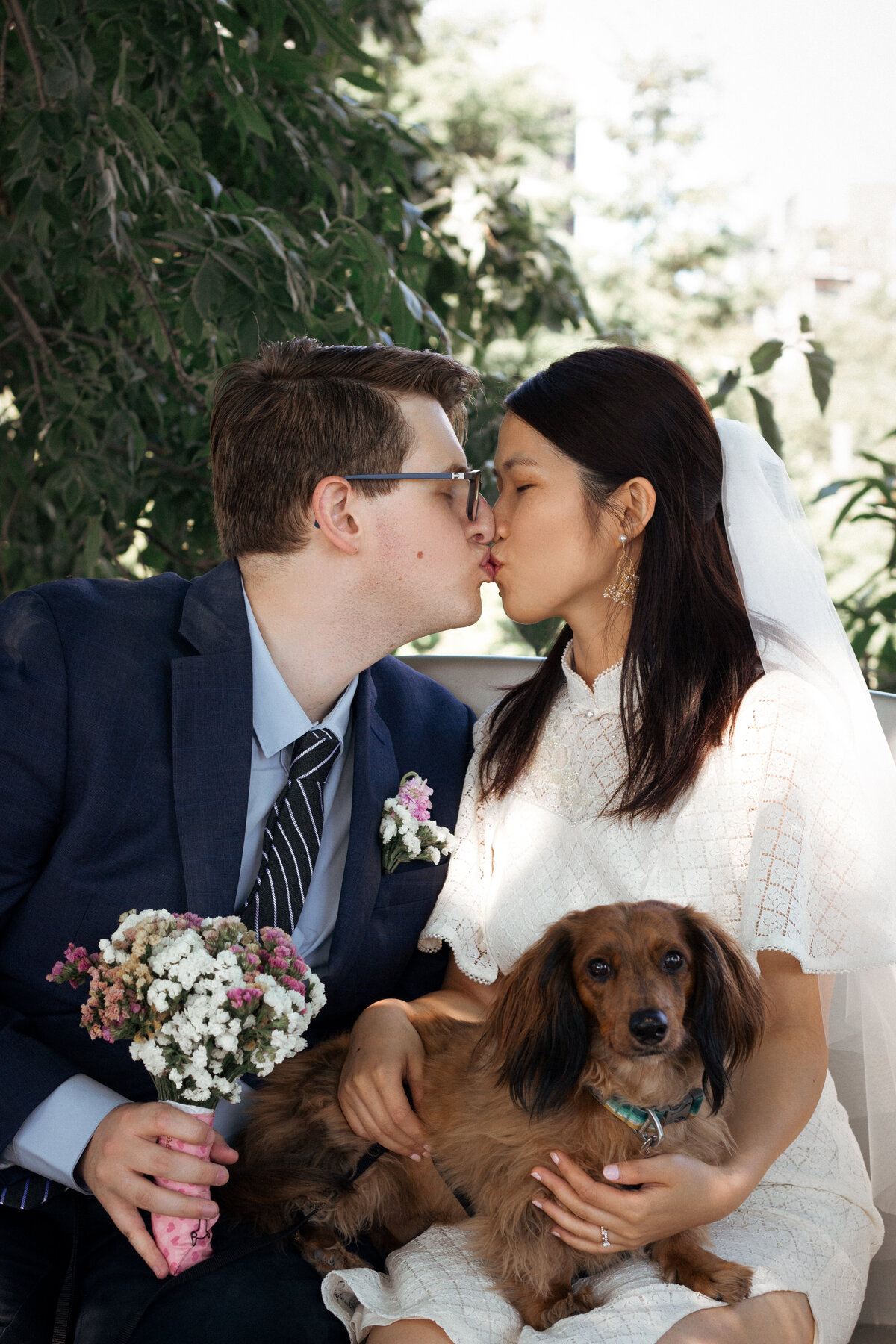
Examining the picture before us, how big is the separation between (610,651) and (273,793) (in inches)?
30.2

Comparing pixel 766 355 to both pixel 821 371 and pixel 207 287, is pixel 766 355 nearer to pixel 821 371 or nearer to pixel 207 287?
pixel 821 371

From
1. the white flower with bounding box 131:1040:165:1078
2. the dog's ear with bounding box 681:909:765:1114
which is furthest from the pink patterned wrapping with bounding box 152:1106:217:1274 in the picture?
the dog's ear with bounding box 681:909:765:1114

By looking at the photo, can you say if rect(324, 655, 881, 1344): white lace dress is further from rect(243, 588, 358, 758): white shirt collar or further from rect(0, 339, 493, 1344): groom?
rect(243, 588, 358, 758): white shirt collar

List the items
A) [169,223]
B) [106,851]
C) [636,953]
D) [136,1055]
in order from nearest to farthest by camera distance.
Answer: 1. [136,1055]
2. [636,953]
3. [106,851]
4. [169,223]

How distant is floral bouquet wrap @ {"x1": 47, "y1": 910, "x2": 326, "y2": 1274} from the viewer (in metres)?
1.62

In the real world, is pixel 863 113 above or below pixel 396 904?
above

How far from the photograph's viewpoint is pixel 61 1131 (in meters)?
1.85

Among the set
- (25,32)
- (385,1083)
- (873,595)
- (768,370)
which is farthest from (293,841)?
(873,595)

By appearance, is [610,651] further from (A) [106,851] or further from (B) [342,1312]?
(B) [342,1312]

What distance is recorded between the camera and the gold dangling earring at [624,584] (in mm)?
2381

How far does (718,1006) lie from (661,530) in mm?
975

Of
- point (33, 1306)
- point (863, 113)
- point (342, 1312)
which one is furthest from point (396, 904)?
point (863, 113)

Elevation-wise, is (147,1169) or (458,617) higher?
(458,617)

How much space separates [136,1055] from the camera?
1.69 m
